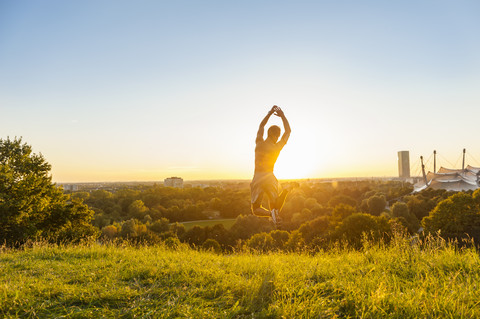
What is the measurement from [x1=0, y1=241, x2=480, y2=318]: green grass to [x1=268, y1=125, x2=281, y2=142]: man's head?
122 inches

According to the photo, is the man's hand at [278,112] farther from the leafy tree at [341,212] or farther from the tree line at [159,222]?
the leafy tree at [341,212]

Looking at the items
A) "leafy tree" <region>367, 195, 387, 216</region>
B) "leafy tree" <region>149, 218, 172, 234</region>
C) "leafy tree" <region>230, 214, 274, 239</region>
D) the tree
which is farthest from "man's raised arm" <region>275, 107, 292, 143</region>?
"leafy tree" <region>367, 195, 387, 216</region>

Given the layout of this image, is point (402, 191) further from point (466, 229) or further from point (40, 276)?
point (40, 276)

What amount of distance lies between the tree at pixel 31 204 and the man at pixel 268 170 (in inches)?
770

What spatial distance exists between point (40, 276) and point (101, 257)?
2.31m

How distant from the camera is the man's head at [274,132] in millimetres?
7418

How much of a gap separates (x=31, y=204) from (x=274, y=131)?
917 inches

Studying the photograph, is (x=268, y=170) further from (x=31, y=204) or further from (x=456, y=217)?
(x=456, y=217)

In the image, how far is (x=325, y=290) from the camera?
545 cm

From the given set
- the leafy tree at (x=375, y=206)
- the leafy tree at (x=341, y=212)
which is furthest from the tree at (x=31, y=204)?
the leafy tree at (x=375, y=206)

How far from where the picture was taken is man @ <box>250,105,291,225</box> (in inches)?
285

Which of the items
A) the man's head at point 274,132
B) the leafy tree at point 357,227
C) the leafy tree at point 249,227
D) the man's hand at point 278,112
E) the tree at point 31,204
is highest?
the man's hand at point 278,112

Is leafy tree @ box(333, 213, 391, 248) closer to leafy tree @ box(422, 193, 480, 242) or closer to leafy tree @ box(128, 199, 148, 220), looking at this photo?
leafy tree @ box(422, 193, 480, 242)

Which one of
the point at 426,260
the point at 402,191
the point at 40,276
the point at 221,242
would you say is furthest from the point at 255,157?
the point at 402,191
